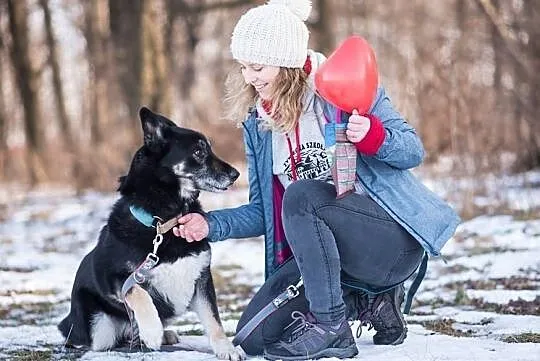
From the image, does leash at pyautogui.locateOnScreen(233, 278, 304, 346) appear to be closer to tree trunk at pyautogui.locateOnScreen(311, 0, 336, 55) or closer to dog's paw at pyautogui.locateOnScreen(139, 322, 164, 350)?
dog's paw at pyautogui.locateOnScreen(139, 322, 164, 350)

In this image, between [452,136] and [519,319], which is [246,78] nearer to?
[519,319]

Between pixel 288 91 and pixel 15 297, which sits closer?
pixel 288 91

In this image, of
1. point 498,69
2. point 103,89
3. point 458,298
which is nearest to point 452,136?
point 498,69

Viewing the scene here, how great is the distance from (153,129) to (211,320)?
1.02 metres

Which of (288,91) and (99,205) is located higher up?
(288,91)

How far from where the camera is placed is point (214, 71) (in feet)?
102

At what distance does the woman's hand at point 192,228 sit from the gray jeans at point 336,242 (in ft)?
1.72

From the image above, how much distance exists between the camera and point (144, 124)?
4395mm

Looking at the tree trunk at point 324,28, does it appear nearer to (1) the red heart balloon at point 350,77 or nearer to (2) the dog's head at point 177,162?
(2) the dog's head at point 177,162

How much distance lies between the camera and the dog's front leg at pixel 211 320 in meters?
4.03

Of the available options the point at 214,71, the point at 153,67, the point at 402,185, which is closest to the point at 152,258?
the point at 402,185

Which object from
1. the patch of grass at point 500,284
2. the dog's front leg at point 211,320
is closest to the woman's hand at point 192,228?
the dog's front leg at point 211,320

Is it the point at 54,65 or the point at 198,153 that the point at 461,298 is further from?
the point at 54,65

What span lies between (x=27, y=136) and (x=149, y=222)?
1600cm
